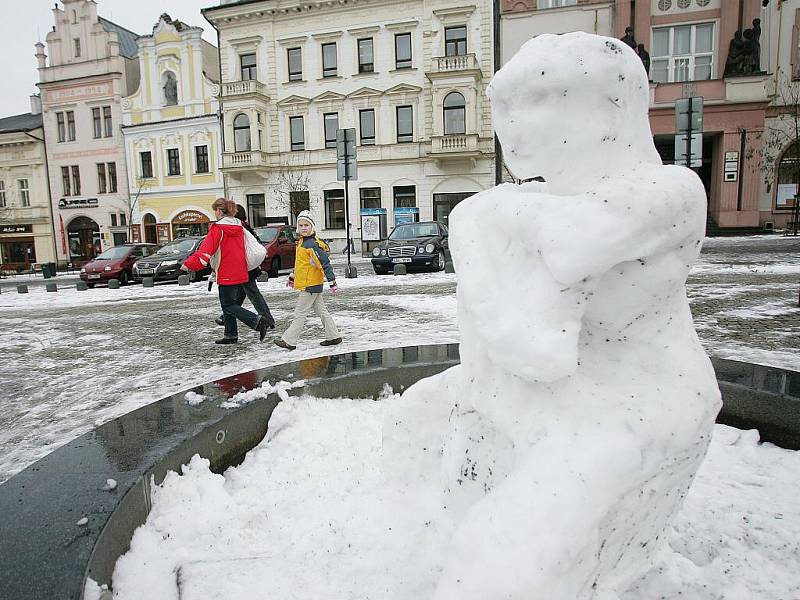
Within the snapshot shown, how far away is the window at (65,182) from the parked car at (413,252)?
79.2ft

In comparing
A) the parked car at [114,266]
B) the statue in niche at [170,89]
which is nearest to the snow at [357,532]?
the parked car at [114,266]

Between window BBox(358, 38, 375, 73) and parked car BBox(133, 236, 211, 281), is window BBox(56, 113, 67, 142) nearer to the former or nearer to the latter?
window BBox(358, 38, 375, 73)

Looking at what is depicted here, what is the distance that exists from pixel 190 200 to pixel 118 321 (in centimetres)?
2151

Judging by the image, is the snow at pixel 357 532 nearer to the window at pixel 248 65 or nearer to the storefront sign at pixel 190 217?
the storefront sign at pixel 190 217

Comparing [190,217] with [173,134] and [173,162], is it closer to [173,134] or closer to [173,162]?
[173,162]

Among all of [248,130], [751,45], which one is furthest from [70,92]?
[751,45]

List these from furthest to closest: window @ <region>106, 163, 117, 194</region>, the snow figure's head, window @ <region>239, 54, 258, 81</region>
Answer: window @ <region>106, 163, 117, 194</region> → window @ <region>239, 54, 258, 81</region> → the snow figure's head

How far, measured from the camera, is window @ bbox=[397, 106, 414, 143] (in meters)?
26.0

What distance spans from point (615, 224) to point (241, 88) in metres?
28.3

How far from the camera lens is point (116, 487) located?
217cm

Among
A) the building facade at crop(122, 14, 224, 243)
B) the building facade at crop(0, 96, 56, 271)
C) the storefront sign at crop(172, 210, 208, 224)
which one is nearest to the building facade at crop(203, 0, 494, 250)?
the building facade at crop(122, 14, 224, 243)

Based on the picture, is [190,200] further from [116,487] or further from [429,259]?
[116,487]

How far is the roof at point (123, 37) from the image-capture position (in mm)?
30109

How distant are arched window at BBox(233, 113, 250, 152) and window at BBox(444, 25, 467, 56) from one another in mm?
9929
